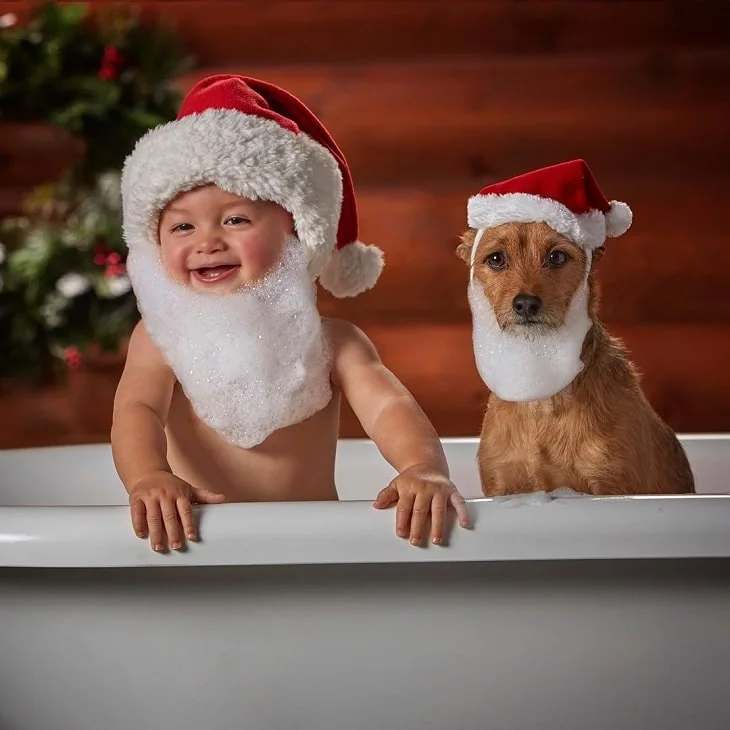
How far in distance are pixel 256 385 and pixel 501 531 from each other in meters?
0.34

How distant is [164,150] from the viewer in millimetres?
1047

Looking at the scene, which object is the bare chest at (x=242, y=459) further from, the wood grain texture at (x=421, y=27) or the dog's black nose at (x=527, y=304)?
the wood grain texture at (x=421, y=27)

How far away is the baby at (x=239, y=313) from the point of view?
3.39 feet

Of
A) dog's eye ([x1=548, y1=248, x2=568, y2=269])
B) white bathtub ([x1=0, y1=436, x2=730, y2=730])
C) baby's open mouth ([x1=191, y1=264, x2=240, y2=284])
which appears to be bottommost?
white bathtub ([x1=0, y1=436, x2=730, y2=730])

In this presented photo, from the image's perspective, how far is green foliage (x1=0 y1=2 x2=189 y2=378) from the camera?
231 cm

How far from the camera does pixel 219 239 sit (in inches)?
41.1

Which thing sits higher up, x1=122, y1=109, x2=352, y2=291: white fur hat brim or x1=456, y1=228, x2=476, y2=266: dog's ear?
x1=122, y1=109, x2=352, y2=291: white fur hat brim

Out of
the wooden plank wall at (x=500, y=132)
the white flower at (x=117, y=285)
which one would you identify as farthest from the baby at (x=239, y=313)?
the wooden plank wall at (x=500, y=132)

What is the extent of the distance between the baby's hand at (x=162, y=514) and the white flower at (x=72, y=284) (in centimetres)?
152

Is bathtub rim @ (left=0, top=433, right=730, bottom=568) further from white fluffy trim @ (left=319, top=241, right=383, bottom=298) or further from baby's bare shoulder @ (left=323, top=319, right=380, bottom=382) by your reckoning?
white fluffy trim @ (left=319, top=241, right=383, bottom=298)

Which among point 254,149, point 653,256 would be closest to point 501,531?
point 254,149

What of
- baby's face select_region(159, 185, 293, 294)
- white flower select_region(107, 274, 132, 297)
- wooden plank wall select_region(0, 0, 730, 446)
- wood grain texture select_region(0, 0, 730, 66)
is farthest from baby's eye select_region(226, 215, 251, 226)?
wood grain texture select_region(0, 0, 730, 66)

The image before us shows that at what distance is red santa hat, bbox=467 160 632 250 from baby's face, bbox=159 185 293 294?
0.21 meters

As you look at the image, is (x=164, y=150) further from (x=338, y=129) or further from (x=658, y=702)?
(x=338, y=129)
